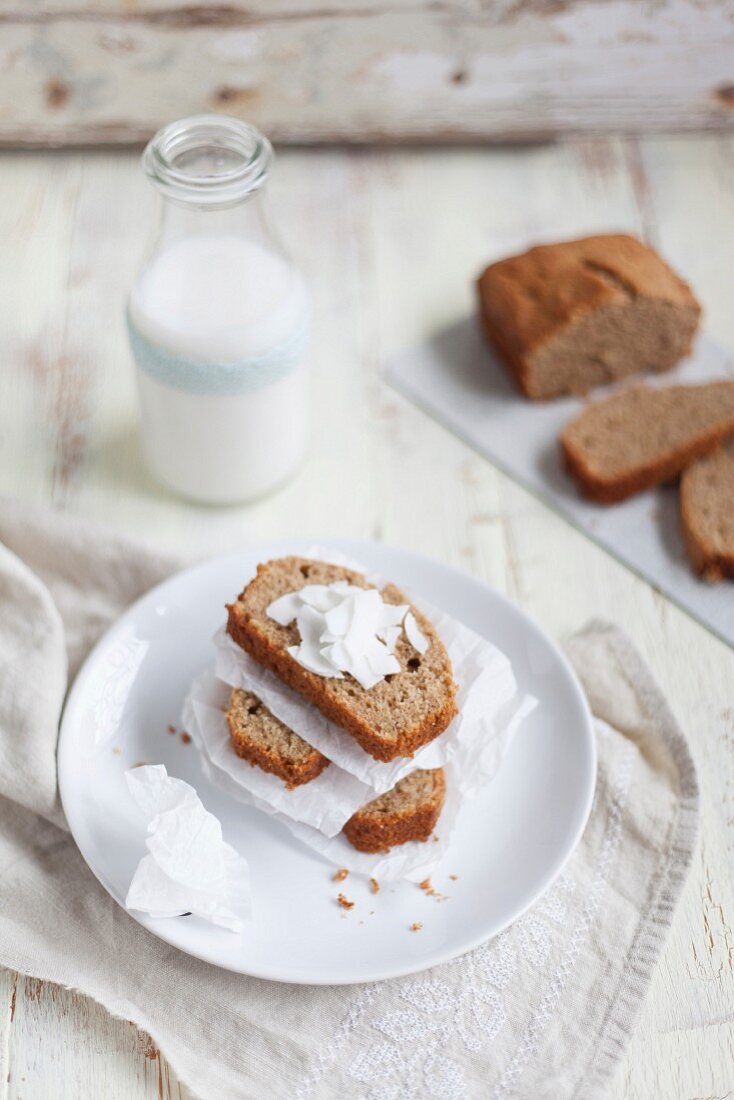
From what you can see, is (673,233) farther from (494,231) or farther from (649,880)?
(649,880)

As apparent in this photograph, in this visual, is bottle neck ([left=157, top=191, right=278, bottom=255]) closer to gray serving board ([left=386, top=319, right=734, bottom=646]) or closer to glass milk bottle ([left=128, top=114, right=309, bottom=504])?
glass milk bottle ([left=128, top=114, right=309, bottom=504])

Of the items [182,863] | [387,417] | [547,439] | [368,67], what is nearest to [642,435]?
[547,439]

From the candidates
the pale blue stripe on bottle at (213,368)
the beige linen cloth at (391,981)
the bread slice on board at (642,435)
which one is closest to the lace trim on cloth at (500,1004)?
the beige linen cloth at (391,981)

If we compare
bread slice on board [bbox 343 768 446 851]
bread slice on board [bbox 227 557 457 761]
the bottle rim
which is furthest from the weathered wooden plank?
bread slice on board [bbox 343 768 446 851]

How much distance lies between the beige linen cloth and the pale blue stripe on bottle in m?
0.44

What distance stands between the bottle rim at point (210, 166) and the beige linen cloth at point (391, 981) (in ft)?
2.25

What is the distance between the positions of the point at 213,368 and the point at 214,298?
12 centimetres

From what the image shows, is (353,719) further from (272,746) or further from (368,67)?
(368,67)

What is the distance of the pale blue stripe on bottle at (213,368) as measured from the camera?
2.16m

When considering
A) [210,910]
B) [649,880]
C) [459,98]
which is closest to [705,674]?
[649,880]

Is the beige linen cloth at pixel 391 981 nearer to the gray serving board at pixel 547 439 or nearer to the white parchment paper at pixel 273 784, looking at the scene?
the white parchment paper at pixel 273 784

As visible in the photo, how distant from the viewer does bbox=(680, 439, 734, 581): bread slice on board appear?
90.9 inches

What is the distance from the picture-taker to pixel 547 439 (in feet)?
8.52

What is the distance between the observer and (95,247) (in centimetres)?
296
